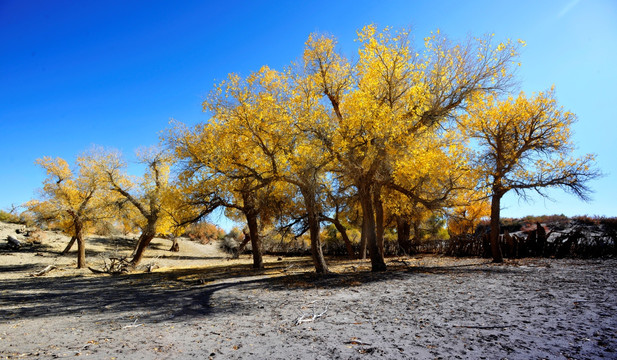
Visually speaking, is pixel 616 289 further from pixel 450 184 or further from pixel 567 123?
pixel 567 123

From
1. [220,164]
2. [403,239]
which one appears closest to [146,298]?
[220,164]

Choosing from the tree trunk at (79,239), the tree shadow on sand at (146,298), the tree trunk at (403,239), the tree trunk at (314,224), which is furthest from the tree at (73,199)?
the tree trunk at (403,239)

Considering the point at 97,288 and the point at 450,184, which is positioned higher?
the point at 450,184

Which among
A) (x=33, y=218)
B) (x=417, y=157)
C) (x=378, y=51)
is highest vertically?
(x=378, y=51)

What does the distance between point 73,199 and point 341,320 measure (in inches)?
947

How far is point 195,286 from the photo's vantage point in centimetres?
1277

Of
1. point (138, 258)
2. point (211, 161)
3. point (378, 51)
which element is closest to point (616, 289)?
point (378, 51)

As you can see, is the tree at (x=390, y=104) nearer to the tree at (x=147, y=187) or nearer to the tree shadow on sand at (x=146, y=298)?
the tree shadow on sand at (x=146, y=298)

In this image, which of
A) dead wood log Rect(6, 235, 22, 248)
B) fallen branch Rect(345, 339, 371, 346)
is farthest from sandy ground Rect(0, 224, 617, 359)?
dead wood log Rect(6, 235, 22, 248)

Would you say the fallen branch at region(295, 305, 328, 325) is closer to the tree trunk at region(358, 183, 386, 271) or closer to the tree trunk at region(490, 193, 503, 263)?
the tree trunk at region(358, 183, 386, 271)

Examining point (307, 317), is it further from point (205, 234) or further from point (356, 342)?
point (205, 234)

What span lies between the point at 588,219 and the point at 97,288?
37278mm

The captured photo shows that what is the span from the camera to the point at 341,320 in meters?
6.23

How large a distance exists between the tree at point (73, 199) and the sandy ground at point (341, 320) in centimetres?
1163
